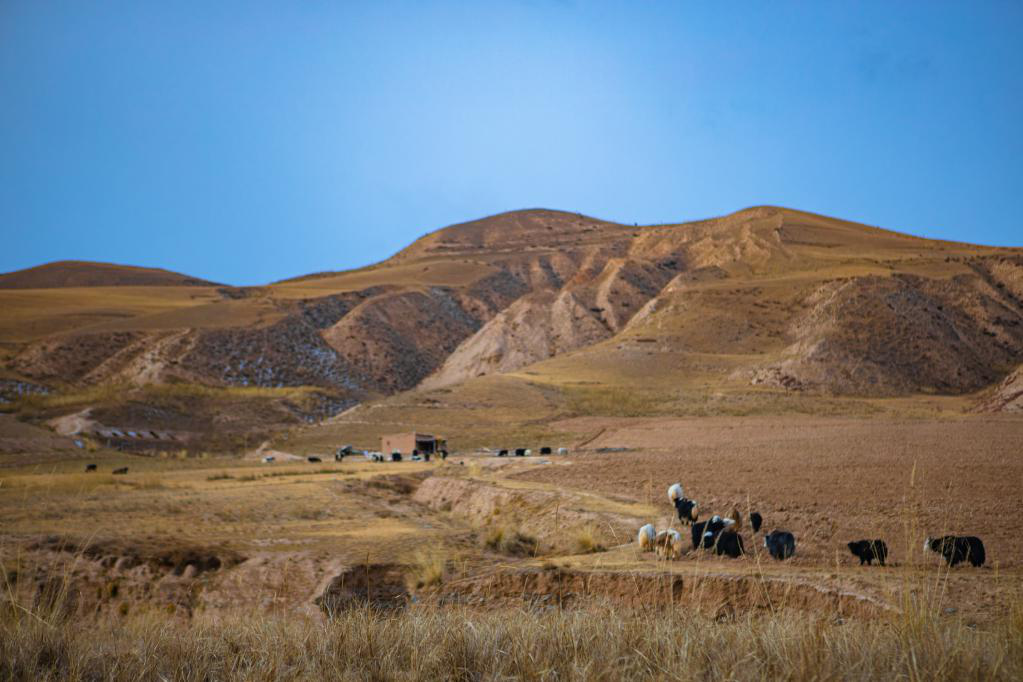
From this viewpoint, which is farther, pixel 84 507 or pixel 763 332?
pixel 763 332

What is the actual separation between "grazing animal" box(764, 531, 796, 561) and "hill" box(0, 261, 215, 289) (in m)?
163

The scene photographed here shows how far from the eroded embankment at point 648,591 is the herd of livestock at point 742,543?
559 mm

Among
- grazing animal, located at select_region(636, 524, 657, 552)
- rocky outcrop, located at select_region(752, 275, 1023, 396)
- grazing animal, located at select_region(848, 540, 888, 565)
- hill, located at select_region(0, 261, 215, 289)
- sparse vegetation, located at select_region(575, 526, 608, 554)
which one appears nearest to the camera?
grazing animal, located at select_region(848, 540, 888, 565)

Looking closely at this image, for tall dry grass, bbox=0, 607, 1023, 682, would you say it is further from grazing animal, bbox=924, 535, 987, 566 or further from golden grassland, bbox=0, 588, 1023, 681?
grazing animal, bbox=924, 535, 987, 566

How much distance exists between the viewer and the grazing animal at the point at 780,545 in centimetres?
1252

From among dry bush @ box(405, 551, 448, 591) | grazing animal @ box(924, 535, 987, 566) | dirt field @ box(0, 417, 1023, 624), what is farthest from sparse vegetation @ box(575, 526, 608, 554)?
grazing animal @ box(924, 535, 987, 566)

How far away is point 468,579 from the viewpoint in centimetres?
1236

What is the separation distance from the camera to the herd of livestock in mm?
11242

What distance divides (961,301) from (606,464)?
5492cm

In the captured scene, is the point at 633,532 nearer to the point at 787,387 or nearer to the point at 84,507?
the point at 84,507

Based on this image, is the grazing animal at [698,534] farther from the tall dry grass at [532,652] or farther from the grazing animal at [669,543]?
the tall dry grass at [532,652]

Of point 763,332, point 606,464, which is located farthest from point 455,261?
point 606,464

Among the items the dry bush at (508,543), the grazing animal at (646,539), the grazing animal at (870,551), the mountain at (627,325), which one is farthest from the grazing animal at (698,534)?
the mountain at (627,325)

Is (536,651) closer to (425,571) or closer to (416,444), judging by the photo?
(425,571)
